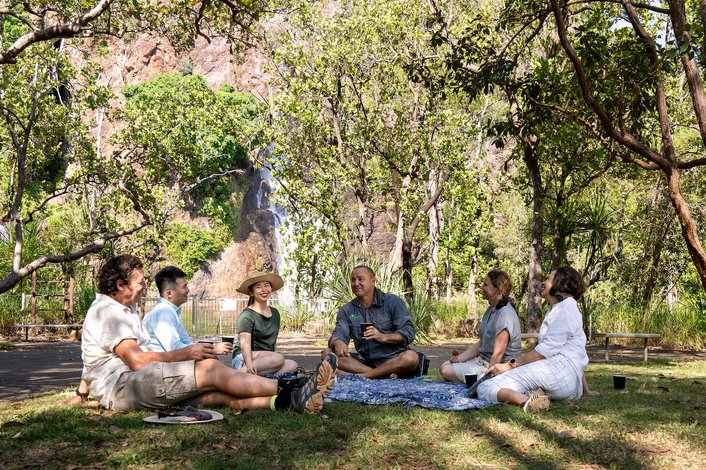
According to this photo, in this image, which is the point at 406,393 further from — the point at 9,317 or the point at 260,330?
the point at 9,317

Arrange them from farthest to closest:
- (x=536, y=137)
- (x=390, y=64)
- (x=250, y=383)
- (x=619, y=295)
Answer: (x=619, y=295) < (x=390, y=64) < (x=536, y=137) < (x=250, y=383)

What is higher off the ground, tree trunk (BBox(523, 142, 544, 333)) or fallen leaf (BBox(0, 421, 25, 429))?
tree trunk (BBox(523, 142, 544, 333))

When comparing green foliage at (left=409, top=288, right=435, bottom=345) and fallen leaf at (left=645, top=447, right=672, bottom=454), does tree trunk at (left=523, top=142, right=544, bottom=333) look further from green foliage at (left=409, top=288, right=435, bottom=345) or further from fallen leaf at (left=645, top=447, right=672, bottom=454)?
fallen leaf at (left=645, top=447, right=672, bottom=454)

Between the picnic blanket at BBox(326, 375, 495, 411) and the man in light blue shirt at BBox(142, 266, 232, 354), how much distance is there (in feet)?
4.72

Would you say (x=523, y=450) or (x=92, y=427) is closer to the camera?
(x=523, y=450)

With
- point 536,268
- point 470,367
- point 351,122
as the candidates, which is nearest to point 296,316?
point 351,122

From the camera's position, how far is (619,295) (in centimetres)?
2638

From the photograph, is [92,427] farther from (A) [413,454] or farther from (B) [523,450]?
(B) [523,450]

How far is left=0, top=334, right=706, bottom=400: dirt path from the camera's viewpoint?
9.75m

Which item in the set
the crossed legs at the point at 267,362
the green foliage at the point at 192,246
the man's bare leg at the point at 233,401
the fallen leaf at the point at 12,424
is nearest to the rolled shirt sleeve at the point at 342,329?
the crossed legs at the point at 267,362

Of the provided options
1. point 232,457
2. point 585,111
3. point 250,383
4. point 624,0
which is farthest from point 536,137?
point 232,457

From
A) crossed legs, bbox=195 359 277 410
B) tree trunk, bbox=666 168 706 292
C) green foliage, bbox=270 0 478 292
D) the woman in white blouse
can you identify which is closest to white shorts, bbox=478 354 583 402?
the woman in white blouse

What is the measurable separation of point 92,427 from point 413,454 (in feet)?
7.06

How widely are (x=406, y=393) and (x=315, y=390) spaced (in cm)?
154
